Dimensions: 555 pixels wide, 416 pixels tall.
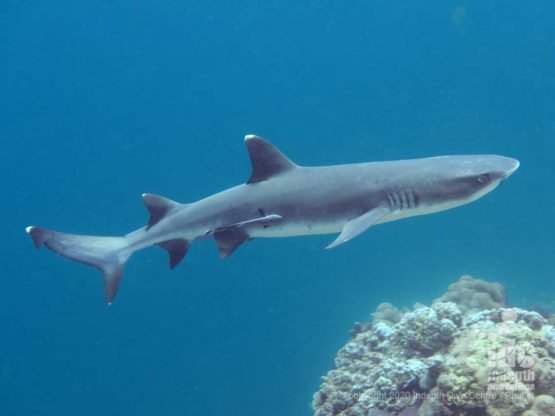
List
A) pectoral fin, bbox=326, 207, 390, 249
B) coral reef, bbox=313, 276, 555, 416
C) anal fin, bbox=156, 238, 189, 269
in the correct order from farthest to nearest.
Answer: anal fin, bbox=156, 238, 189, 269
pectoral fin, bbox=326, 207, 390, 249
coral reef, bbox=313, 276, 555, 416

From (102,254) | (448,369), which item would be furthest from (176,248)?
(448,369)

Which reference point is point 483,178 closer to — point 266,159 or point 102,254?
point 266,159

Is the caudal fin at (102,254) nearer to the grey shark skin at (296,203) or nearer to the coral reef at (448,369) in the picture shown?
the grey shark skin at (296,203)

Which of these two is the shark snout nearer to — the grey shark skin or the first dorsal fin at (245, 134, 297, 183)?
the grey shark skin

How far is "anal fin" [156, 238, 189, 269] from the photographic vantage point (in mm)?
6672

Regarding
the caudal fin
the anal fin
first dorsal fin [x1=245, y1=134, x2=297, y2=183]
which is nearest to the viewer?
first dorsal fin [x1=245, y1=134, x2=297, y2=183]

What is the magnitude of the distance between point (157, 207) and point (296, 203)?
6.32 ft

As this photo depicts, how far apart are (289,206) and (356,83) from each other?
37.5 m

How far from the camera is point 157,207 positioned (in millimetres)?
6949

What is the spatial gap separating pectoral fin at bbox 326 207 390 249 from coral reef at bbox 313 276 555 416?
150 cm

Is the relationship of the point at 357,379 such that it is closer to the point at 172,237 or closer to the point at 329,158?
the point at 172,237

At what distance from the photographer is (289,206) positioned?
6215 mm

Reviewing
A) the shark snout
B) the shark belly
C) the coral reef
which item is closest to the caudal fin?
the shark belly

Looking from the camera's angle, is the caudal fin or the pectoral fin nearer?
the pectoral fin
